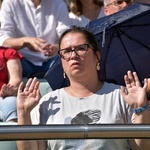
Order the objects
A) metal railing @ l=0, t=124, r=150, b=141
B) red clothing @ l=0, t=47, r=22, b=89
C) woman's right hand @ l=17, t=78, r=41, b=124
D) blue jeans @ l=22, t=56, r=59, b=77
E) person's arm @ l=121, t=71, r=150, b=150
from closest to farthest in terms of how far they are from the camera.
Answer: metal railing @ l=0, t=124, r=150, b=141 → person's arm @ l=121, t=71, r=150, b=150 → woman's right hand @ l=17, t=78, r=41, b=124 → red clothing @ l=0, t=47, r=22, b=89 → blue jeans @ l=22, t=56, r=59, b=77

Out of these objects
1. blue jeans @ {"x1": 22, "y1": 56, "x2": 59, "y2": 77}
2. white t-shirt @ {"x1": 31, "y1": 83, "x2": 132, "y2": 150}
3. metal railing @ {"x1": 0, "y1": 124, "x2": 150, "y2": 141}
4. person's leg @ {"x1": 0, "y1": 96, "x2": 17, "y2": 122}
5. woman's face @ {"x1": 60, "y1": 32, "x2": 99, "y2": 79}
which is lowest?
person's leg @ {"x1": 0, "y1": 96, "x2": 17, "y2": 122}

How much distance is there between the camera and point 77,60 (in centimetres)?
316

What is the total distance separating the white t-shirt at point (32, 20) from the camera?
4.62 m

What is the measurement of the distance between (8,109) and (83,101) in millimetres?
842

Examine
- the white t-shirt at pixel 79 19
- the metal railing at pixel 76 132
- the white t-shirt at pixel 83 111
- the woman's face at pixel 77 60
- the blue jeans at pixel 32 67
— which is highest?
the white t-shirt at pixel 79 19

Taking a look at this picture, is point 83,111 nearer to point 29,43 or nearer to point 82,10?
point 29,43

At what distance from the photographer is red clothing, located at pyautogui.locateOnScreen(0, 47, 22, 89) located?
414 cm

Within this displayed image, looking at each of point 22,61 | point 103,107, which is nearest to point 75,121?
point 103,107

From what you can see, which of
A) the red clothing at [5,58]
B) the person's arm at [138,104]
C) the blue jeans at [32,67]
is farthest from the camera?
the blue jeans at [32,67]

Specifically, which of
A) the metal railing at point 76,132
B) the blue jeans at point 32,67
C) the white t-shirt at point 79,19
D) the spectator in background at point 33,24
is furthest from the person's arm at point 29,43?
the metal railing at point 76,132

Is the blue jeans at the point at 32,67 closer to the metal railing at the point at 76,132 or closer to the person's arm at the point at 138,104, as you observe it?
the person's arm at the point at 138,104

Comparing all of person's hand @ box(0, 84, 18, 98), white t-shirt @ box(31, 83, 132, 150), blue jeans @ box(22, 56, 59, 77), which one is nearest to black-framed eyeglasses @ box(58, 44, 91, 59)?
white t-shirt @ box(31, 83, 132, 150)

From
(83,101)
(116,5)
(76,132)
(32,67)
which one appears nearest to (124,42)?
(116,5)

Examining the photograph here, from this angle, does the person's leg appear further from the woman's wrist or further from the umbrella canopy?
the woman's wrist
